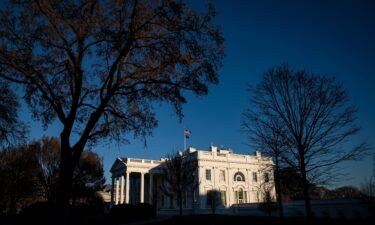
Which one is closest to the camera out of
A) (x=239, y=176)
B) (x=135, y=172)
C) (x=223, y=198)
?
(x=223, y=198)

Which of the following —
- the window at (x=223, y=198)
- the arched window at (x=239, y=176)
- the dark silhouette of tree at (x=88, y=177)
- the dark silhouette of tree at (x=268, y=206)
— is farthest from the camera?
the arched window at (x=239, y=176)

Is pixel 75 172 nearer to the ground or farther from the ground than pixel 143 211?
farther from the ground

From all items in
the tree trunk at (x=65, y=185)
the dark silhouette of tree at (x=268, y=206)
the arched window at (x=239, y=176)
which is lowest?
the dark silhouette of tree at (x=268, y=206)

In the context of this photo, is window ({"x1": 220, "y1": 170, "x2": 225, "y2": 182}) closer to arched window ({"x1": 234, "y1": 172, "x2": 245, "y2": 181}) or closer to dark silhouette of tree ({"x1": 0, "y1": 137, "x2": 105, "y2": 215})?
arched window ({"x1": 234, "y1": 172, "x2": 245, "y2": 181})

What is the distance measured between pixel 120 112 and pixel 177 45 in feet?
14.8

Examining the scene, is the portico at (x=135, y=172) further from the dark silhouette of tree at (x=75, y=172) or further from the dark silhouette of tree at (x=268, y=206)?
the dark silhouette of tree at (x=268, y=206)

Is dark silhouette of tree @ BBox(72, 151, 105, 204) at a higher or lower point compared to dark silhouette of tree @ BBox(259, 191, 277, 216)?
higher

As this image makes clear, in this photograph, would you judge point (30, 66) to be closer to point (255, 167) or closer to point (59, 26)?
point (59, 26)

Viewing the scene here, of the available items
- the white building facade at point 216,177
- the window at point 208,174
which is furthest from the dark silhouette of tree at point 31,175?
the window at point 208,174

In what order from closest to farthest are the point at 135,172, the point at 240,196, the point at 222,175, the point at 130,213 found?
the point at 130,213
the point at 222,175
the point at 240,196
the point at 135,172

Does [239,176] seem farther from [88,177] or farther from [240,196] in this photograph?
[88,177]

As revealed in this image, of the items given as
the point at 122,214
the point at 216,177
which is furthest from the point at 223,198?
the point at 122,214

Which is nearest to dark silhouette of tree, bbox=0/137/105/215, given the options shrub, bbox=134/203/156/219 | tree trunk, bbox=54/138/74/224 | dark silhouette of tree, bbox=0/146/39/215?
dark silhouette of tree, bbox=0/146/39/215

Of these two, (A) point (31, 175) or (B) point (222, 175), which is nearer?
(A) point (31, 175)
